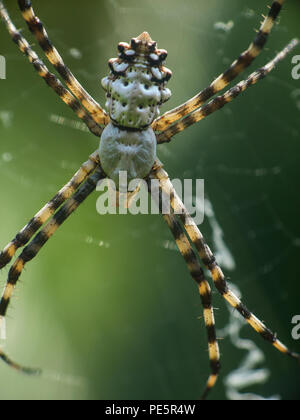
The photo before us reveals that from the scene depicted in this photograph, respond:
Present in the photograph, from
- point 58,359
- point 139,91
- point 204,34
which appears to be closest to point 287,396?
point 58,359

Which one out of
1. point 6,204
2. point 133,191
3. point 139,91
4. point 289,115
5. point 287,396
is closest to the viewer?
point 139,91

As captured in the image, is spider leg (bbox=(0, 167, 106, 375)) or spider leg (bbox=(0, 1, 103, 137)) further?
spider leg (bbox=(0, 167, 106, 375))

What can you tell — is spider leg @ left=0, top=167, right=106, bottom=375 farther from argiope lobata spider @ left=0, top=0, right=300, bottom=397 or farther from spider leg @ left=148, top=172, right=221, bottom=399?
spider leg @ left=148, top=172, right=221, bottom=399

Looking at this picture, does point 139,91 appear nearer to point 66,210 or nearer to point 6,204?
point 66,210
